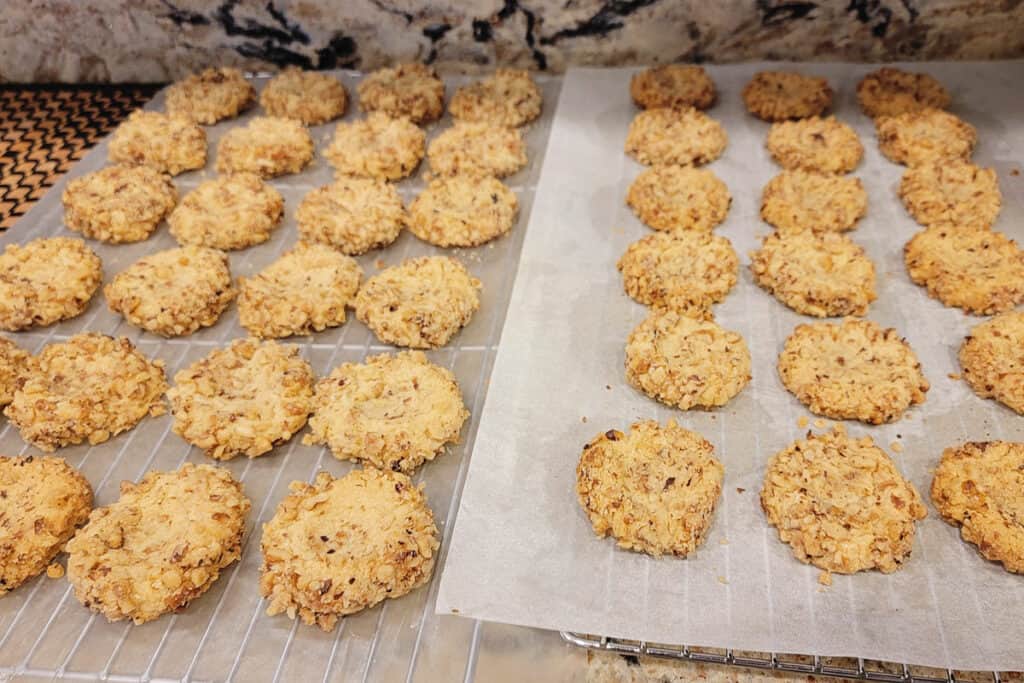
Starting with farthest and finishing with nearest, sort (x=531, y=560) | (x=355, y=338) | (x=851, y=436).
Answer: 1. (x=355, y=338)
2. (x=851, y=436)
3. (x=531, y=560)

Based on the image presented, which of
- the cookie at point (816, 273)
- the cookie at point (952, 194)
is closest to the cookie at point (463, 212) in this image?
the cookie at point (816, 273)

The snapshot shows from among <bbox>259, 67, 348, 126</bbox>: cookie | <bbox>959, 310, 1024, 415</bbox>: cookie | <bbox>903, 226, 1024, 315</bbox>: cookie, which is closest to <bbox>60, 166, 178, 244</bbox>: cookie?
<bbox>259, 67, 348, 126</bbox>: cookie

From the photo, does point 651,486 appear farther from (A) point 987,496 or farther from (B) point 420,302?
(B) point 420,302

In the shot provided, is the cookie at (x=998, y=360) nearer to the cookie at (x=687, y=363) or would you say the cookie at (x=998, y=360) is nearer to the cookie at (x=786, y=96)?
the cookie at (x=687, y=363)

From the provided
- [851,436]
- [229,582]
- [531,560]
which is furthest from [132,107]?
[851,436]

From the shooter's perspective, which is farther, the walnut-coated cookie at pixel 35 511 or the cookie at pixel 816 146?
the cookie at pixel 816 146

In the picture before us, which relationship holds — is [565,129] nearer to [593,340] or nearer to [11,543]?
[593,340]

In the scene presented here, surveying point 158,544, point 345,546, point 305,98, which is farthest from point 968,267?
point 305,98
